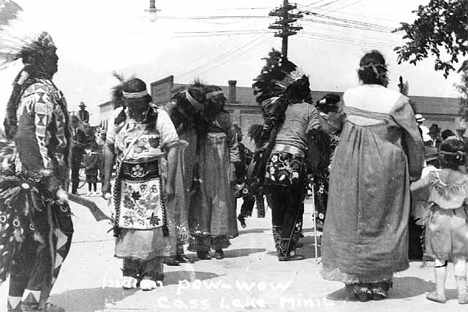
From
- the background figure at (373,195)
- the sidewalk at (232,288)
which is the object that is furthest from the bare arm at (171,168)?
the background figure at (373,195)

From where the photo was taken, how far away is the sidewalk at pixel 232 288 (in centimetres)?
514

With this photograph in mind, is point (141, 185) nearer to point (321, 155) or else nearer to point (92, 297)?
point (92, 297)

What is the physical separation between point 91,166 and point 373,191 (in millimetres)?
12613

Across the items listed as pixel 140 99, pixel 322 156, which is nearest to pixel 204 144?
pixel 322 156

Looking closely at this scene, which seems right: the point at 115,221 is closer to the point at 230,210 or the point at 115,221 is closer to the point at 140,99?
the point at 140,99

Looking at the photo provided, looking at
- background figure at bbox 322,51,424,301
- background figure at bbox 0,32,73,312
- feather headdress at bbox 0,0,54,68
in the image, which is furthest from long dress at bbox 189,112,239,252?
feather headdress at bbox 0,0,54,68

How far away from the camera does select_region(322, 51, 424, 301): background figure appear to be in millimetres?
5262

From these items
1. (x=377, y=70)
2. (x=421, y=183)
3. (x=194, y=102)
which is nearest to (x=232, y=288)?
(x=421, y=183)

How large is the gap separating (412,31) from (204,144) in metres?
3.63

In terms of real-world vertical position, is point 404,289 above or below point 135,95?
below

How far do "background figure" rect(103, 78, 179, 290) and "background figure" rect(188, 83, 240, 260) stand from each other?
1.73 meters

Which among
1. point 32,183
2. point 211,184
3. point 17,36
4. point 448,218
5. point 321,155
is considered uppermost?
point 17,36

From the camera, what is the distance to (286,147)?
23.9 ft

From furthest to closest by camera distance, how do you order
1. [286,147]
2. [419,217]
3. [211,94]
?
[211,94] → [286,147] → [419,217]
